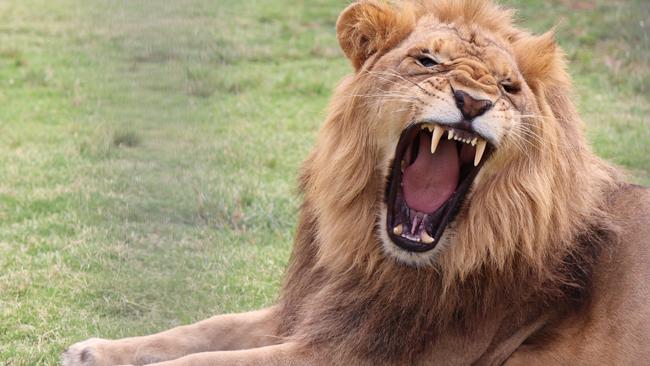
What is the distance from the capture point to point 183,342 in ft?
13.3

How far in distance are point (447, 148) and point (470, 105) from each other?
330 mm

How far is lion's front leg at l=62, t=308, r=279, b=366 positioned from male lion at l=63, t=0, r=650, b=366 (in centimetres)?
49

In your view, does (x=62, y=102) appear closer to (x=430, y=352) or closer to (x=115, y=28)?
(x=430, y=352)

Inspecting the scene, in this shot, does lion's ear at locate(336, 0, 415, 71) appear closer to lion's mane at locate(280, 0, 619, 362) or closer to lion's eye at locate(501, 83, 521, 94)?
lion's mane at locate(280, 0, 619, 362)

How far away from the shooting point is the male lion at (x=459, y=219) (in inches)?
127

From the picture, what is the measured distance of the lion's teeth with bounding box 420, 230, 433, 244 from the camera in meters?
3.26

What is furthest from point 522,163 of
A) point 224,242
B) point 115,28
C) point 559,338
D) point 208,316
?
point 224,242

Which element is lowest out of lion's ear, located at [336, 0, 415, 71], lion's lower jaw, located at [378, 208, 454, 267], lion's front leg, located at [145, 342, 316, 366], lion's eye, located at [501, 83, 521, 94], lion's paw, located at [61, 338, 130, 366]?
lion's paw, located at [61, 338, 130, 366]

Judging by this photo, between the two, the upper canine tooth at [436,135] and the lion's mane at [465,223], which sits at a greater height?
the upper canine tooth at [436,135]

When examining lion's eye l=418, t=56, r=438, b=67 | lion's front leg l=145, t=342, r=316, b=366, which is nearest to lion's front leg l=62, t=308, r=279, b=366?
lion's front leg l=145, t=342, r=316, b=366

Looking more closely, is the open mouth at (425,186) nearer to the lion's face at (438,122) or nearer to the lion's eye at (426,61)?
the lion's face at (438,122)

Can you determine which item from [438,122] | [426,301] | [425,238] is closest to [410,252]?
[425,238]

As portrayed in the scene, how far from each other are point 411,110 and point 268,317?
1.33 metres

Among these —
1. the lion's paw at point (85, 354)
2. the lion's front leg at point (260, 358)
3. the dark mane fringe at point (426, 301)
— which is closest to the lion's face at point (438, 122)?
the dark mane fringe at point (426, 301)
